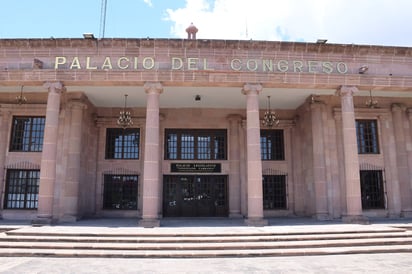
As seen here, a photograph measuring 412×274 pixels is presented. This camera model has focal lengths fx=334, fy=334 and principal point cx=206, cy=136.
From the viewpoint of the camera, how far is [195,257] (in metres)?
10.3

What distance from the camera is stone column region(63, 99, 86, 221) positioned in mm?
17016

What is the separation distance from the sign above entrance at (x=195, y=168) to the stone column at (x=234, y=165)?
3.00 ft

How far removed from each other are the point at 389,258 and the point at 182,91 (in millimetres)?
11736

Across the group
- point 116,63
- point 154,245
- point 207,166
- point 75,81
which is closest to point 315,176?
point 207,166

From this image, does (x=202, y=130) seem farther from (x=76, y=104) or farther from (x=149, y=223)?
(x=149, y=223)

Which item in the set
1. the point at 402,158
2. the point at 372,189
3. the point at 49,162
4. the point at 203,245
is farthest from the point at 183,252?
the point at 402,158

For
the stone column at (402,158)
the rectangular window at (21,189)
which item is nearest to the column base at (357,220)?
the stone column at (402,158)

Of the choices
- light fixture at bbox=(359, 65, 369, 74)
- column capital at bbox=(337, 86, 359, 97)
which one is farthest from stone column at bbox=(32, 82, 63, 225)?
light fixture at bbox=(359, 65, 369, 74)

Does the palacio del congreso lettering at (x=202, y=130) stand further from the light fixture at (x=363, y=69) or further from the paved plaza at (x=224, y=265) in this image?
the paved plaza at (x=224, y=265)

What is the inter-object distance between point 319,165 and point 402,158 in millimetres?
5399

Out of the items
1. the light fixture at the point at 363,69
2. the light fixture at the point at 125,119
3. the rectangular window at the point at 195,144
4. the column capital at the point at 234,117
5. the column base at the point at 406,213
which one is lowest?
the column base at the point at 406,213

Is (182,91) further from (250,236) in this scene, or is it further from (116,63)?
(250,236)

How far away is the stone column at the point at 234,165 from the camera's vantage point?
64.7 ft

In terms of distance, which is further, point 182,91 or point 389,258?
point 182,91
